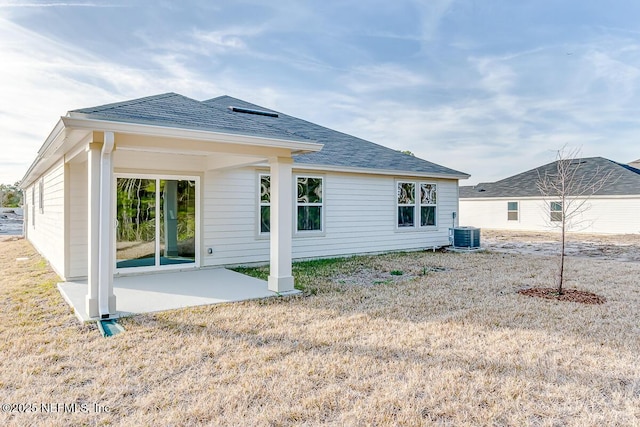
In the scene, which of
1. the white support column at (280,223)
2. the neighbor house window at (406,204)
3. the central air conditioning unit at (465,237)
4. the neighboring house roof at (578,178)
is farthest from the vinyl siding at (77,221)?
the neighboring house roof at (578,178)

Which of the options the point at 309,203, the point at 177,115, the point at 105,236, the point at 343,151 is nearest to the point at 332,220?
the point at 309,203

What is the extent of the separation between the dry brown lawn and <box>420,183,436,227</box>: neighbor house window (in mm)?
6547

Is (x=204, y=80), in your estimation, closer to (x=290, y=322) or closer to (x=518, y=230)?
(x=290, y=322)

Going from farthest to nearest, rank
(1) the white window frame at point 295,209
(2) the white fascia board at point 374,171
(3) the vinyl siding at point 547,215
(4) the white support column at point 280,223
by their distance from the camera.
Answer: (3) the vinyl siding at point 547,215
(2) the white fascia board at point 374,171
(1) the white window frame at point 295,209
(4) the white support column at point 280,223

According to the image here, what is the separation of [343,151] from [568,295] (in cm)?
740

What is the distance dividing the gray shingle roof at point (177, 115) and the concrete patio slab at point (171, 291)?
8.49ft

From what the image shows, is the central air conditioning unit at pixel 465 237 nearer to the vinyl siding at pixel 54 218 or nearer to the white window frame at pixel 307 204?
the white window frame at pixel 307 204

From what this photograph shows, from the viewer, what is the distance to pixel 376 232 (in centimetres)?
1185

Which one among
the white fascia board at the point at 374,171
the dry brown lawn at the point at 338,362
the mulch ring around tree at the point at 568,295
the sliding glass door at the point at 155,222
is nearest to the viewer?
the dry brown lawn at the point at 338,362

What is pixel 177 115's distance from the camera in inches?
231

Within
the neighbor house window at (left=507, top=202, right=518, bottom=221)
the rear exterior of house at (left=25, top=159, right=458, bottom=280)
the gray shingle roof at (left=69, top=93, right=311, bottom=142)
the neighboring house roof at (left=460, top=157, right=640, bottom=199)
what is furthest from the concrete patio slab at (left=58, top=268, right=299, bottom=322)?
the neighbor house window at (left=507, top=202, right=518, bottom=221)

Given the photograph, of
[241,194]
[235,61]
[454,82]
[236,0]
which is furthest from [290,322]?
[454,82]

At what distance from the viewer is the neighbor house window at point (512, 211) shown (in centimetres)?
2497

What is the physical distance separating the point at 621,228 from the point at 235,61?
21483 mm
